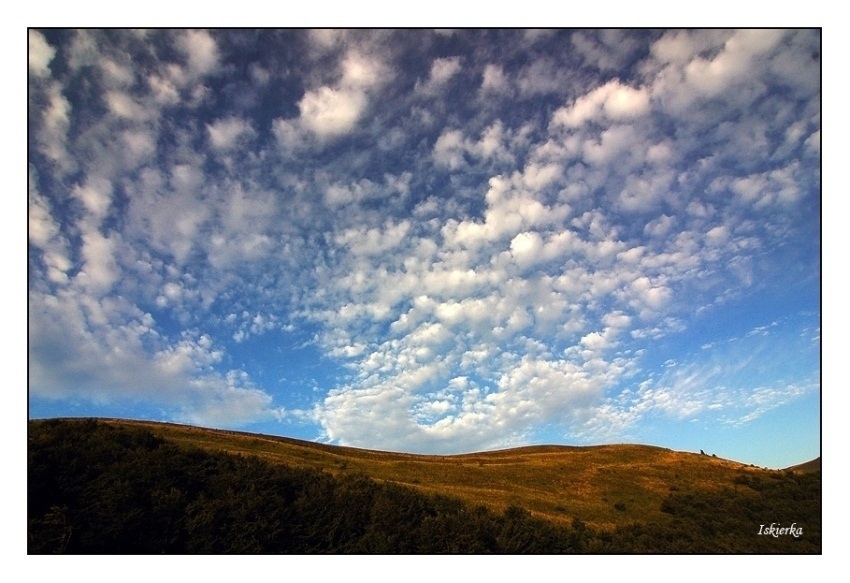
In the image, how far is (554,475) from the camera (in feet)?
172

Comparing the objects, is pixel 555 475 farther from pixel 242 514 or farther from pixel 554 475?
pixel 242 514

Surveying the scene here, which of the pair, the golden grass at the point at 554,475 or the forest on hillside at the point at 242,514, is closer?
the forest on hillside at the point at 242,514

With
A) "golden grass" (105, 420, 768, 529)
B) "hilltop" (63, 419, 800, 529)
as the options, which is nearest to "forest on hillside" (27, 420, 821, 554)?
"golden grass" (105, 420, 768, 529)

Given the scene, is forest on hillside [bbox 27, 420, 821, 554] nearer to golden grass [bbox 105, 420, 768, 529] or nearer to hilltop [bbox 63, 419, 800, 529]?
golden grass [bbox 105, 420, 768, 529]

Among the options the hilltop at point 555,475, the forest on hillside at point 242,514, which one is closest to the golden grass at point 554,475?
the hilltop at point 555,475

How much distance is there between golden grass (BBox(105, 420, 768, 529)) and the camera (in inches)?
1507

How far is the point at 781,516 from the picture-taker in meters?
34.5

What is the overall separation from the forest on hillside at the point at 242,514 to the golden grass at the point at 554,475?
7.65 meters

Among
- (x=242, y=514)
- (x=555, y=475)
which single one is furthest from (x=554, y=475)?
(x=242, y=514)

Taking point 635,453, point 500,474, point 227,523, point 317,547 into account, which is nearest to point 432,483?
point 500,474

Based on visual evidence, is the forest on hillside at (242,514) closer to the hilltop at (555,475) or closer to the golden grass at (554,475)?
the golden grass at (554,475)

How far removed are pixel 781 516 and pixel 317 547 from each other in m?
35.6

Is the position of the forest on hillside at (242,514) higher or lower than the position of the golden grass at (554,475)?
higher

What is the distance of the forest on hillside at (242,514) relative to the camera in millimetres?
20609
